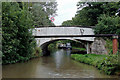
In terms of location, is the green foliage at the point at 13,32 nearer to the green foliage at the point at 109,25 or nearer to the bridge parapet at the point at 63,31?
the bridge parapet at the point at 63,31

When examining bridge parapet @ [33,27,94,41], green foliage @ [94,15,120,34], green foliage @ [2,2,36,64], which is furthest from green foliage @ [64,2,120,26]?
green foliage @ [2,2,36,64]

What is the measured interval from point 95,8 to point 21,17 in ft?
29.1

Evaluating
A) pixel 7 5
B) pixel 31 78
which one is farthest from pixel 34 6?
pixel 31 78

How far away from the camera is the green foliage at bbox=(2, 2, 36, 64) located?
8.97 m

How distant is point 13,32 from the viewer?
376 inches

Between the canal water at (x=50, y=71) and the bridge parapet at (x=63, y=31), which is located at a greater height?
the bridge parapet at (x=63, y=31)

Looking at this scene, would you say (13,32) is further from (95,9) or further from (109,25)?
(95,9)

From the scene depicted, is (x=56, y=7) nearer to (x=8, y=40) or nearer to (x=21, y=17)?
(x=21, y=17)

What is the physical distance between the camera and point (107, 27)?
1268 centimetres

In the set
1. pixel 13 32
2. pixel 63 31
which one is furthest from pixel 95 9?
pixel 13 32

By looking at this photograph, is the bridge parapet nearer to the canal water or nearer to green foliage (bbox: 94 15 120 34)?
green foliage (bbox: 94 15 120 34)

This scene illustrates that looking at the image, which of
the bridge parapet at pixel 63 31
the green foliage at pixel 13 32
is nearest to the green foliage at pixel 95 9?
the bridge parapet at pixel 63 31

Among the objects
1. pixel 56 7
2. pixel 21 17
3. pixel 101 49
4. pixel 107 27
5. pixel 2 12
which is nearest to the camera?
pixel 2 12

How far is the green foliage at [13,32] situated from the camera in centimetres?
897
